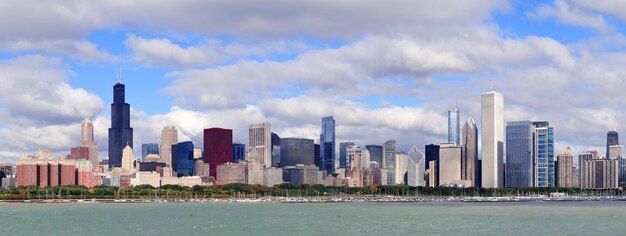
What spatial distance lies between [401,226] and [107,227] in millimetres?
41698

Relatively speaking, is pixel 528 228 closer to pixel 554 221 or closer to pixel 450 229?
pixel 450 229

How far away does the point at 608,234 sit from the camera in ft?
371

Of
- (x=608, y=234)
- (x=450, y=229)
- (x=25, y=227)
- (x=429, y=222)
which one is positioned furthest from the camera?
(x=429, y=222)

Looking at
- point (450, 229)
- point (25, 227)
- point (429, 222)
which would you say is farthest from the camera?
point (429, 222)

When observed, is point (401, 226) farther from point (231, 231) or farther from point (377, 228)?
point (231, 231)

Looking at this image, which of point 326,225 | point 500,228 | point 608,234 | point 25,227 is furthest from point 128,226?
point 608,234

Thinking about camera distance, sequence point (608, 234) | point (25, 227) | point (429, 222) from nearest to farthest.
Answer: point (608, 234) → point (25, 227) → point (429, 222)

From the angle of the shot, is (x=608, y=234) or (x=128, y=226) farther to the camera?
(x=128, y=226)

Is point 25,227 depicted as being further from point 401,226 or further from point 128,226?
point 401,226

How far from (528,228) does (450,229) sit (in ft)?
39.5

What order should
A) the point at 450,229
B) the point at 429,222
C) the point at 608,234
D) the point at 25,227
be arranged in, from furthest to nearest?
1. the point at 429,222
2. the point at 25,227
3. the point at 450,229
4. the point at 608,234

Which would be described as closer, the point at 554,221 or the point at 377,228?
the point at 377,228

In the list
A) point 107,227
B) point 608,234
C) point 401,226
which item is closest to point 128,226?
point 107,227

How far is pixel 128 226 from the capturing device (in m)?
129
